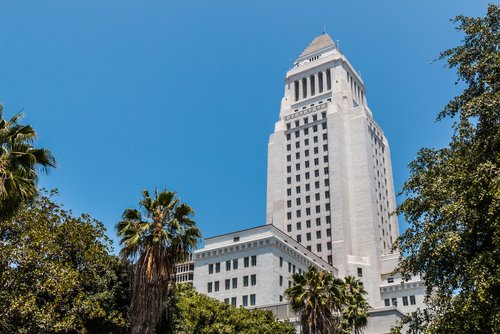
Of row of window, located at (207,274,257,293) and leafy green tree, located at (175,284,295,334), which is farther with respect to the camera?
row of window, located at (207,274,257,293)

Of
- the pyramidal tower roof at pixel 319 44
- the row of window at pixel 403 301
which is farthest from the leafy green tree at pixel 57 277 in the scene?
the pyramidal tower roof at pixel 319 44

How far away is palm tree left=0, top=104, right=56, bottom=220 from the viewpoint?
2012 centimetres

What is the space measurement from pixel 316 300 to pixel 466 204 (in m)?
21.4

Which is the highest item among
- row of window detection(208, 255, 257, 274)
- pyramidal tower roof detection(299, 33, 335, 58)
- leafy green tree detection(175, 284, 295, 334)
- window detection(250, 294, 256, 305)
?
pyramidal tower roof detection(299, 33, 335, 58)

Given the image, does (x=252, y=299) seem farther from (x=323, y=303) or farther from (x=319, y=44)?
(x=319, y=44)

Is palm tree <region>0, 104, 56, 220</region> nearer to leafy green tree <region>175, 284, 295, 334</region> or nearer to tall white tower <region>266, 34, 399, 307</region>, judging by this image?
leafy green tree <region>175, 284, 295, 334</region>

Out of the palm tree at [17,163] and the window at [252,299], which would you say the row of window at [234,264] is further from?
the palm tree at [17,163]

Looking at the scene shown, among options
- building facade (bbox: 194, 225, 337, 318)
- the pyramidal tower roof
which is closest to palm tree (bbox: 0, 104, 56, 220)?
building facade (bbox: 194, 225, 337, 318)

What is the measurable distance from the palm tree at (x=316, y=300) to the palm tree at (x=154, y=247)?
44.2ft

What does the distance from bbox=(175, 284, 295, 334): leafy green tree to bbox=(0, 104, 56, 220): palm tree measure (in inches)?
650

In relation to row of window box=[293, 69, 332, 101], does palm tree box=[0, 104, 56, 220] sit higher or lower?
lower

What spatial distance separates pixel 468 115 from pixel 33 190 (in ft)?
59.9

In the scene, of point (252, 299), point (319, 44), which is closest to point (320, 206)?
point (252, 299)

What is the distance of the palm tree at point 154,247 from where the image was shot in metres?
25.7
